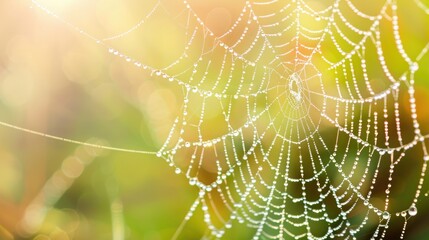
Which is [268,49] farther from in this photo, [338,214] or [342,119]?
[338,214]

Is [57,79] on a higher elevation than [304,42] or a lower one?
lower

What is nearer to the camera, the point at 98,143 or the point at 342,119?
the point at 342,119

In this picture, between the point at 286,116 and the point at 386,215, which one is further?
the point at 286,116

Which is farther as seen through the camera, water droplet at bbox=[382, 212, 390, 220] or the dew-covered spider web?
the dew-covered spider web

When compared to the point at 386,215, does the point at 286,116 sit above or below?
above

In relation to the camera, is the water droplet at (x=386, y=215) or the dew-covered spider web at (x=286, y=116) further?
the dew-covered spider web at (x=286, y=116)

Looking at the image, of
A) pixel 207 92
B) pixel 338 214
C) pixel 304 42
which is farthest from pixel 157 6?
pixel 338 214

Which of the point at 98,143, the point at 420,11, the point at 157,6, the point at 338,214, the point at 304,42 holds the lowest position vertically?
the point at 98,143

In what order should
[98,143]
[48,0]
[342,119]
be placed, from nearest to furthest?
[48,0]
[342,119]
[98,143]
